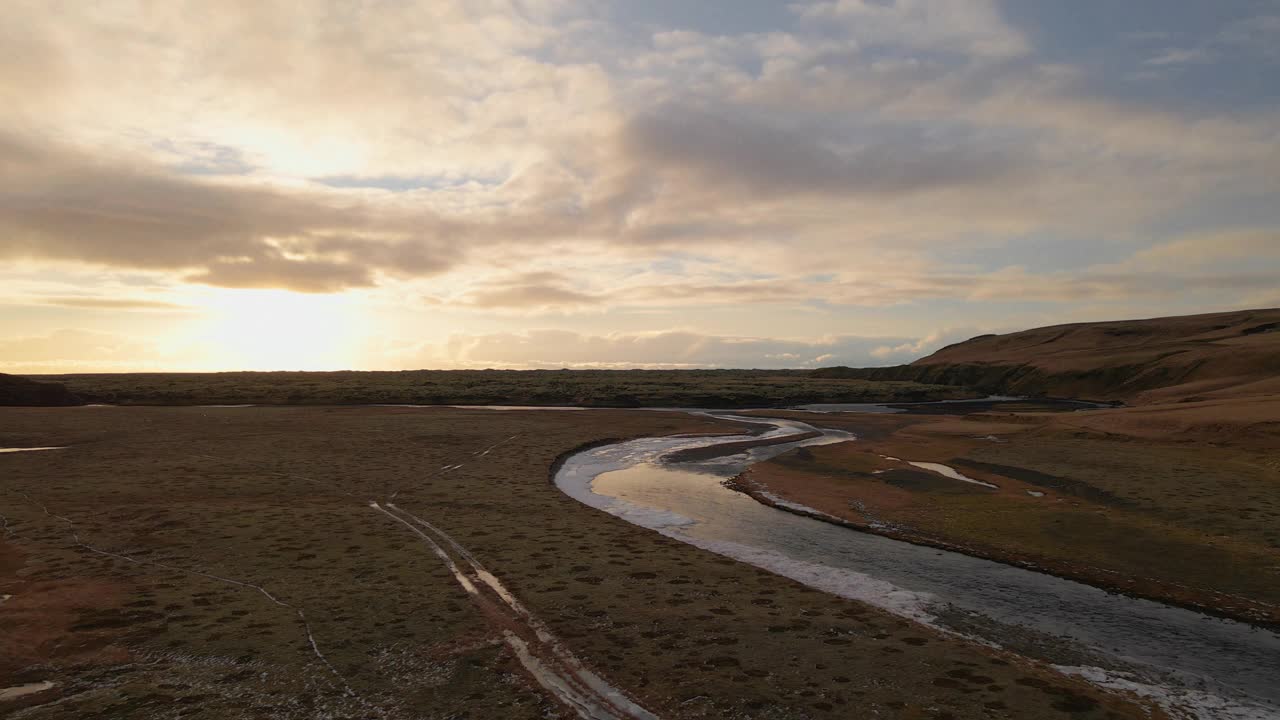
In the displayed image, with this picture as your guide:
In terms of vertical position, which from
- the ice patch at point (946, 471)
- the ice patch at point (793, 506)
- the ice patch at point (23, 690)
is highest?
the ice patch at point (23, 690)

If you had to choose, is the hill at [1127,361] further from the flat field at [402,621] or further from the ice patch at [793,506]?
the flat field at [402,621]

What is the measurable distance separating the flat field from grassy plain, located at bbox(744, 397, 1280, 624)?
861 centimetres

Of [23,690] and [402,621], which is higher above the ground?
[23,690]

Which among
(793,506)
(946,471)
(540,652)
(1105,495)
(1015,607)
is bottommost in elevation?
(1015,607)

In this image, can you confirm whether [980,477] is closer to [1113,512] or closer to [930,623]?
[1113,512]

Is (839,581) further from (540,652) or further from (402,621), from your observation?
(402,621)

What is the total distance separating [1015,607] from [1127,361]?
10797 centimetres

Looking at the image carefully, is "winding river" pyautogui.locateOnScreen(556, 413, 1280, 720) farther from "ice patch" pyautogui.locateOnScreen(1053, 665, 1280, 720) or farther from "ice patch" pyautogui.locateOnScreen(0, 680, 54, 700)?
"ice patch" pyautogui.locateOnScreen(0, 680, 54, 700)

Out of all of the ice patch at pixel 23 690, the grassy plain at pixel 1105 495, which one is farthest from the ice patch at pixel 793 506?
the ice patch at pixel 23 690

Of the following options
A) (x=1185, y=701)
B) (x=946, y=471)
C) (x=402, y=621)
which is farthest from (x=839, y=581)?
(x=946, y=471)

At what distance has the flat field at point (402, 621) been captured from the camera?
1080cm

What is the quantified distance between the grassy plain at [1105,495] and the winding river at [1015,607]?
4.77 ft

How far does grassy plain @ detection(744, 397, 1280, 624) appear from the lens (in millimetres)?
18203

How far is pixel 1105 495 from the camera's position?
26.9 metres
